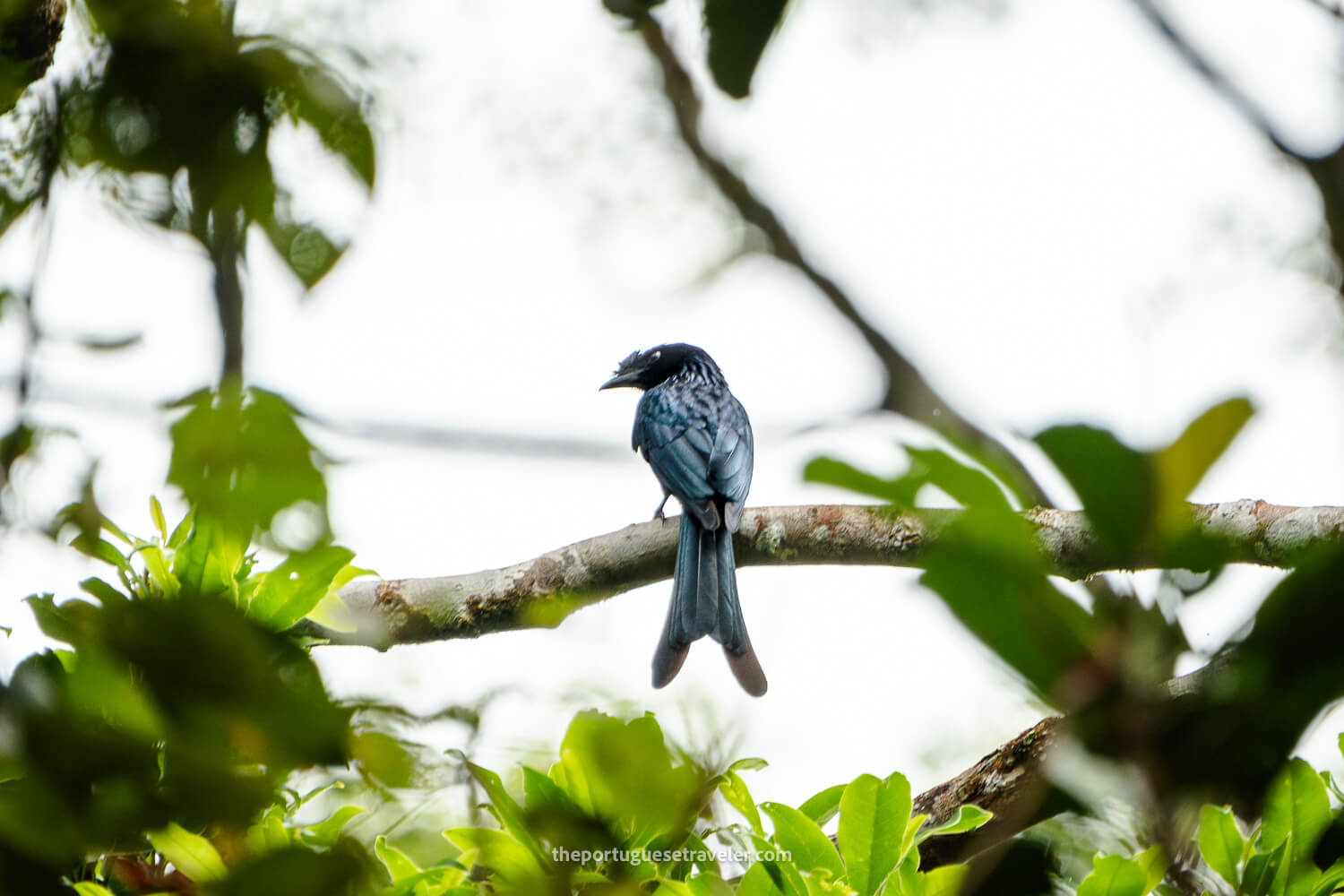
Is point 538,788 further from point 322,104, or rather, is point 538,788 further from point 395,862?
point 322,104

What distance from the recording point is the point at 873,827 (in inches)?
67.2

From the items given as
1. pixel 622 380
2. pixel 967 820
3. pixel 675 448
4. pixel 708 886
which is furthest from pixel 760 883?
pixel 622 380

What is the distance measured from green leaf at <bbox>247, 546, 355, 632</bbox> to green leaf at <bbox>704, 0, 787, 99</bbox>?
0.71 metres

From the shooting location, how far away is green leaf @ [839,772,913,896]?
169 centimetres

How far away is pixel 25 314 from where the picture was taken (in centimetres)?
89

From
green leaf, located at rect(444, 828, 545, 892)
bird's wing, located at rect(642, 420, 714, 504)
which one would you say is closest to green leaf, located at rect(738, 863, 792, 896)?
green leaf, located at rect(444, 828, 545, 892)

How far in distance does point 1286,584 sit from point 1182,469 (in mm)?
97

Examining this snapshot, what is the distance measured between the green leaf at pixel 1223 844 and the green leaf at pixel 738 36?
44.2 inches

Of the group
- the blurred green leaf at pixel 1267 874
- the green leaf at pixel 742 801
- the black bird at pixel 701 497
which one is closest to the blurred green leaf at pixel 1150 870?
the blurred green leaf at pixel 1267 874

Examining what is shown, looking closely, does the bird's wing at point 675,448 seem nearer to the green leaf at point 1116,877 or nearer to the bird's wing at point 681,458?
the bird's wing at point 681,458

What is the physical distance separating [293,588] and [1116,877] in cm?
116

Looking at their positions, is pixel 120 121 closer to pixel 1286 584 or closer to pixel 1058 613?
pixel 1058 613

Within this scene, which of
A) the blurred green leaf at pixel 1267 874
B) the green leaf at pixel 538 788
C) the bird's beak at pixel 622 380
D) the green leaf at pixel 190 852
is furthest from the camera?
the bird's beak at pixel 622 380

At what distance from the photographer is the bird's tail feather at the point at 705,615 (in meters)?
3.47
